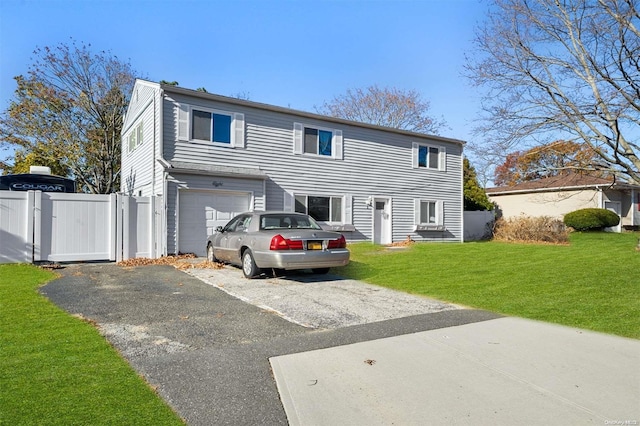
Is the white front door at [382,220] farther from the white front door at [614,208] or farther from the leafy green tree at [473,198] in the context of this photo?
the white front door at [614,208]

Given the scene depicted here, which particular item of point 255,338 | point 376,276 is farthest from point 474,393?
point 376,276

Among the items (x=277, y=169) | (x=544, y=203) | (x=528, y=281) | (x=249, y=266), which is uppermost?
(x=277, y=169)

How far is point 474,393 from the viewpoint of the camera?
343cm

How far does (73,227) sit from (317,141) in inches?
376

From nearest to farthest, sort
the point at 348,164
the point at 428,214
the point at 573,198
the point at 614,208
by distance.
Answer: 1. the point at 348,164
2. the point at 428,214
3. the point at 573,198
4. the point at 614,208

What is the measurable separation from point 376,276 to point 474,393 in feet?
20.4

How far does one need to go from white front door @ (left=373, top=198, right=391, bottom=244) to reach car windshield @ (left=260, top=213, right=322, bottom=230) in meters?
9.72

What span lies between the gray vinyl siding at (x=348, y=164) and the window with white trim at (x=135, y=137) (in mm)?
3260

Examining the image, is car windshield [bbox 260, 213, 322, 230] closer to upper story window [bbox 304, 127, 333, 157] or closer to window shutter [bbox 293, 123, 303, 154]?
window shutter [bbox 293, 123, 303, 154]

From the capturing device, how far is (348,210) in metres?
18.1

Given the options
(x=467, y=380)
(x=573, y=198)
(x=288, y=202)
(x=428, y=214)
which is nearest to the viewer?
(x=467, y=380)

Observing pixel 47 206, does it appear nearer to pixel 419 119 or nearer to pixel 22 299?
pixel 22 299

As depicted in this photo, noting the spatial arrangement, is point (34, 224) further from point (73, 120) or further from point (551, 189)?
point (551, 189)

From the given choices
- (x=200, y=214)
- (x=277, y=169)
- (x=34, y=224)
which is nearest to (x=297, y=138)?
(x=277, y=169)
